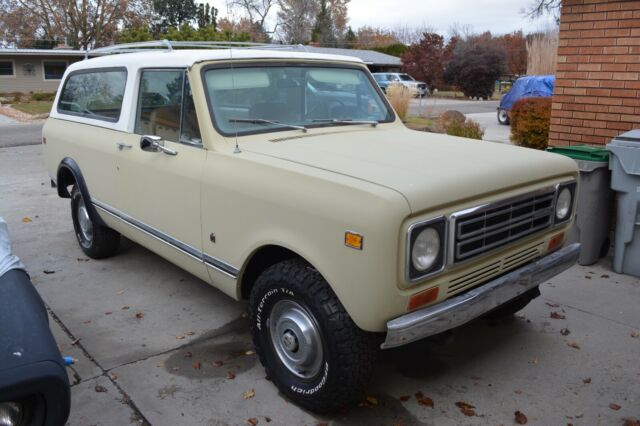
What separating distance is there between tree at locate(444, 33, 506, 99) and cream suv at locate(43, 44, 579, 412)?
3630 cm

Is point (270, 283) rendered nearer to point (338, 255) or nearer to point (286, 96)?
point (338, 255)

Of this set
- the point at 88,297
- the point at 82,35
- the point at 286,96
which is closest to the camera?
the point at 286,96

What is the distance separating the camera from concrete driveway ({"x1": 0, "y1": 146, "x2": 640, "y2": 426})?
3.15 meters

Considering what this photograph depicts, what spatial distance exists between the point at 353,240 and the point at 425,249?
0.35 metres

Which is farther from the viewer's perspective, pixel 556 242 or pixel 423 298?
pixel 556 242

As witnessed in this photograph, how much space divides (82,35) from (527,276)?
49.5 meters

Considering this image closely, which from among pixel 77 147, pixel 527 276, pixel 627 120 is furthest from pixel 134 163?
pixel 627 120

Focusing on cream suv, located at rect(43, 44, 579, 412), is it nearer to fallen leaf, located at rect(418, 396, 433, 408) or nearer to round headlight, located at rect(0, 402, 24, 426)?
fallen leaf, located at rect(418, 396, 433, 408)

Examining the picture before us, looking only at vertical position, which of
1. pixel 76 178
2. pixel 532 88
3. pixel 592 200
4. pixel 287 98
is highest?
pixel 532 88

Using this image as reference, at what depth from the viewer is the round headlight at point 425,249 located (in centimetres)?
262

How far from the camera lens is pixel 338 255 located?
269 centimetres

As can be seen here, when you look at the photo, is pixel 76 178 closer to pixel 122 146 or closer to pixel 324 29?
pixel 122 146

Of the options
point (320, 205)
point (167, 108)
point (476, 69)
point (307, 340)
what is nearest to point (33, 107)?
point (476, 69)

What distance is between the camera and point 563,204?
352cm
